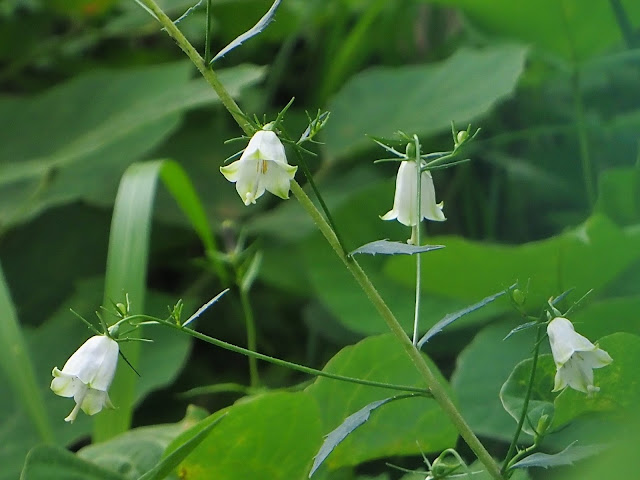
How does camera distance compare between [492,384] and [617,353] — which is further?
[492,384]

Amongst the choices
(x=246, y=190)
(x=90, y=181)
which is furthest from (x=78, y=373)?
(x=90, y=181)

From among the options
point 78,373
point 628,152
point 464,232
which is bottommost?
point 464,232

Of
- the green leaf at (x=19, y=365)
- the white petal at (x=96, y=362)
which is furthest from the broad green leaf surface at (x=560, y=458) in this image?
the green leaf at (x=19, y=365)

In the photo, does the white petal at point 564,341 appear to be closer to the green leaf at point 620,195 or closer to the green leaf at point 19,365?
the green leaf at point 620,195

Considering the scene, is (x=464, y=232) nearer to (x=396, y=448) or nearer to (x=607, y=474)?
(x=396, y=448)

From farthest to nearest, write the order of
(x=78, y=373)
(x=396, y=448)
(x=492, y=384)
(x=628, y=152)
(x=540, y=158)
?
1. (x=540, y=158)
2. (x=628, y=152)
3. (x=492, y=384)
4. (x=396, y=448)
5. (x=78, y=373)

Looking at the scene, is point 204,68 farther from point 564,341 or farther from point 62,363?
point 62,363
